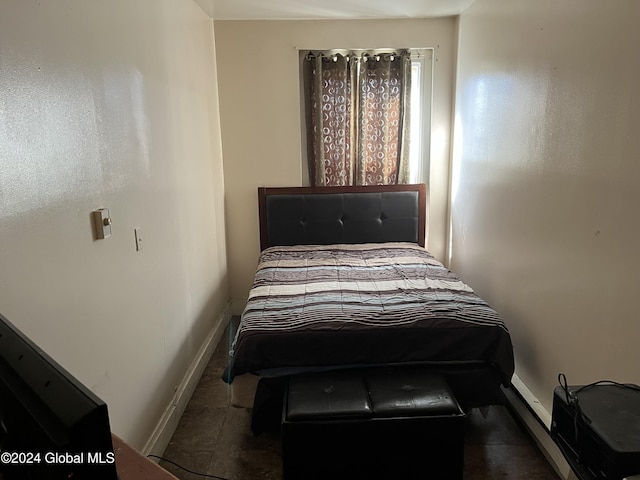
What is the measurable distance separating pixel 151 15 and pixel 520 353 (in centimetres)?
263

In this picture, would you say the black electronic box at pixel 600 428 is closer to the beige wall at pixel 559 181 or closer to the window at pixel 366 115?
the beige wall at pixel 559 181

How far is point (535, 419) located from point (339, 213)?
211 cm

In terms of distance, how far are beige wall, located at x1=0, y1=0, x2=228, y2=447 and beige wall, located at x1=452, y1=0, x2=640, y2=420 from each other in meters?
1.90

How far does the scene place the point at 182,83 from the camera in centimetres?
Answer: 277

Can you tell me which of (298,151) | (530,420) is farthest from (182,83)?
(530,420)

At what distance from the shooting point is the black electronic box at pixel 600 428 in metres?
1.03

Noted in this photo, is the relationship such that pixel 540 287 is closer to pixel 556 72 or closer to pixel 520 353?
pixel 520 353

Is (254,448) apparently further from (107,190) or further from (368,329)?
(107,190)

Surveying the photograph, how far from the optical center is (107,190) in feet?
5.73

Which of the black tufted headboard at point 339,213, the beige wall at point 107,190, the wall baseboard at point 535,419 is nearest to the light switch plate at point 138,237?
the beige wall at point 107,190

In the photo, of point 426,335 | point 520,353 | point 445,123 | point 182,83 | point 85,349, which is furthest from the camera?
point 445,123

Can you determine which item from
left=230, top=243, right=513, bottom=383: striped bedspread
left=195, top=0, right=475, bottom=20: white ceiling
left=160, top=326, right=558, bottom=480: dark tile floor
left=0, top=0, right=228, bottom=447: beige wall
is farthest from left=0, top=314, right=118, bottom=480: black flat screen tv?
left=195, top=0, right=475, bottom=20: white ceiling

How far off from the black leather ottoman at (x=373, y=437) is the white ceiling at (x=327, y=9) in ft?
8.58

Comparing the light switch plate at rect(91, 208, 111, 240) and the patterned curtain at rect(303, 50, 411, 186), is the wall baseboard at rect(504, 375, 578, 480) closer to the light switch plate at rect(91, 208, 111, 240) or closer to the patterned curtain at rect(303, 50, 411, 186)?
the patterned curtain at rect(303, 50, 411, 186)
